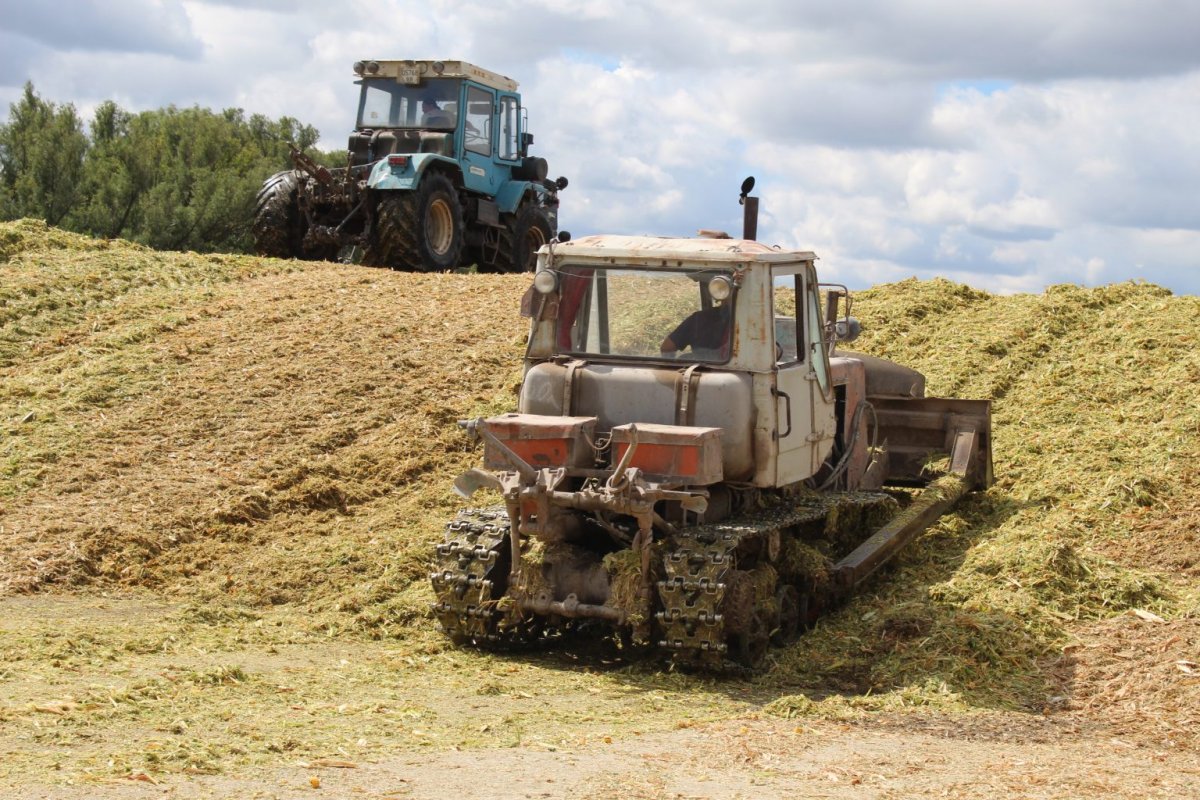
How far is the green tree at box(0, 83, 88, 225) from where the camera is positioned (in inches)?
1373

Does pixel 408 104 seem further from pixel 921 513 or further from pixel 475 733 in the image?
pixel 475 733

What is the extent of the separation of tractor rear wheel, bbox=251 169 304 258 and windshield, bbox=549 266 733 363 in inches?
526

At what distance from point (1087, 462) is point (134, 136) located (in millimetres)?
32113

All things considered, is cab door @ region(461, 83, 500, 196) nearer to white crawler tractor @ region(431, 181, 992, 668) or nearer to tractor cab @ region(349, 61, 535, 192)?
tractor cab @ region(349, 61, 535, 192)

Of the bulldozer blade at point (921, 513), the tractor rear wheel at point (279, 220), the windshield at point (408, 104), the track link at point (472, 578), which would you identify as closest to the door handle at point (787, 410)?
the bulldozer blade at point (921, 513)

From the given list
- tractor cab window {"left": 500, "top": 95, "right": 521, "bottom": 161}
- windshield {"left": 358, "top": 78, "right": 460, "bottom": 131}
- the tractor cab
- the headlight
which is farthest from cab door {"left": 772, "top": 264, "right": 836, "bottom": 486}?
tractor cab window {"left": 500, "top": 95, "right": 521, "bottom": 161}

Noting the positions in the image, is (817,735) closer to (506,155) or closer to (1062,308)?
(1062,308)

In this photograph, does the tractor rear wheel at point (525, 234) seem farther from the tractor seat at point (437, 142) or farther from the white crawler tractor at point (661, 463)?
the white crawler tractor at point (661, 463)

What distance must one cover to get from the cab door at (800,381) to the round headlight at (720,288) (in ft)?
1.38

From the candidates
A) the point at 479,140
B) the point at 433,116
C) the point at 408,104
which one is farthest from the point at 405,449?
the point at 479,140

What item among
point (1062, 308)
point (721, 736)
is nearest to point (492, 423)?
point (721, 736)

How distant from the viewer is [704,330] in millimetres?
9453

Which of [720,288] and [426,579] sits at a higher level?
[720,288]

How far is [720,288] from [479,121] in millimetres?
14534
